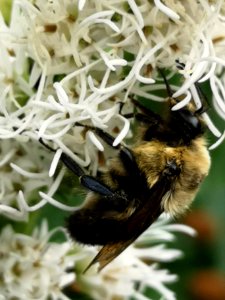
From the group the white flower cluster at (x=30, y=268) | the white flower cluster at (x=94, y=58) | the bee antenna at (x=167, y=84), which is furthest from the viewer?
the white flower cluster at (x=30, y=268)

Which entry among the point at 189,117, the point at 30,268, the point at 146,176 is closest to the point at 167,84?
the point at 189,117

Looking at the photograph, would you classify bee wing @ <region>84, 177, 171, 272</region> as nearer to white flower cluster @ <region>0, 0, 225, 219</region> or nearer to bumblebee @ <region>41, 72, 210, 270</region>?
bumblebee @ <region>41, 72, 210, 270</region>

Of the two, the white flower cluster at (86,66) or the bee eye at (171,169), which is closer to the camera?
the white flower cluster at (86,66)

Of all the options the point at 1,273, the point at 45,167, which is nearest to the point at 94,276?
the point at 1,273

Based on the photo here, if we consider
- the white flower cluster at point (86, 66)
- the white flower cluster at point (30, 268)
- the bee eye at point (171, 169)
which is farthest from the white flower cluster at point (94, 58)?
the white flower cluster at point (30, 268)

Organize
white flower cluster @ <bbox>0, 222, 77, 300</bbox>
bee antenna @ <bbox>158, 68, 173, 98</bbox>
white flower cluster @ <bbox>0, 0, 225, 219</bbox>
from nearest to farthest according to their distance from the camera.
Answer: white flower cluster @ <bbox>0, 0, 225, 219</bbox>, bee antenna @ <bbox>158, 68, 173, 98</bbox>, white flower cluster @ <bbox>0, 222, 77, 300</bbox>

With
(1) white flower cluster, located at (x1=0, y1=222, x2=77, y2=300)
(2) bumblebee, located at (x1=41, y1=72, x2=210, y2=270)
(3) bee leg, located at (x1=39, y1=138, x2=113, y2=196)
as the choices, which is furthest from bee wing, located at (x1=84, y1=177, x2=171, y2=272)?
(1) white flower cluster, located at (x1=0, y1=222, x2=77, y2=300)

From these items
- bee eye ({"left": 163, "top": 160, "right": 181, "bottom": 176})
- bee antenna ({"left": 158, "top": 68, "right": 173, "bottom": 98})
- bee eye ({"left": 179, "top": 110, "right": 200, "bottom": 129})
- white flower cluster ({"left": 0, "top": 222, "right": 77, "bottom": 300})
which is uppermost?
bee antenna ({"left": 158, "top": 68, "right": 173, "bottom": 98})

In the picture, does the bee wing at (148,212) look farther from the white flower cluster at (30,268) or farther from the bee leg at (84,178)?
the white flower cluster at (30,268)
